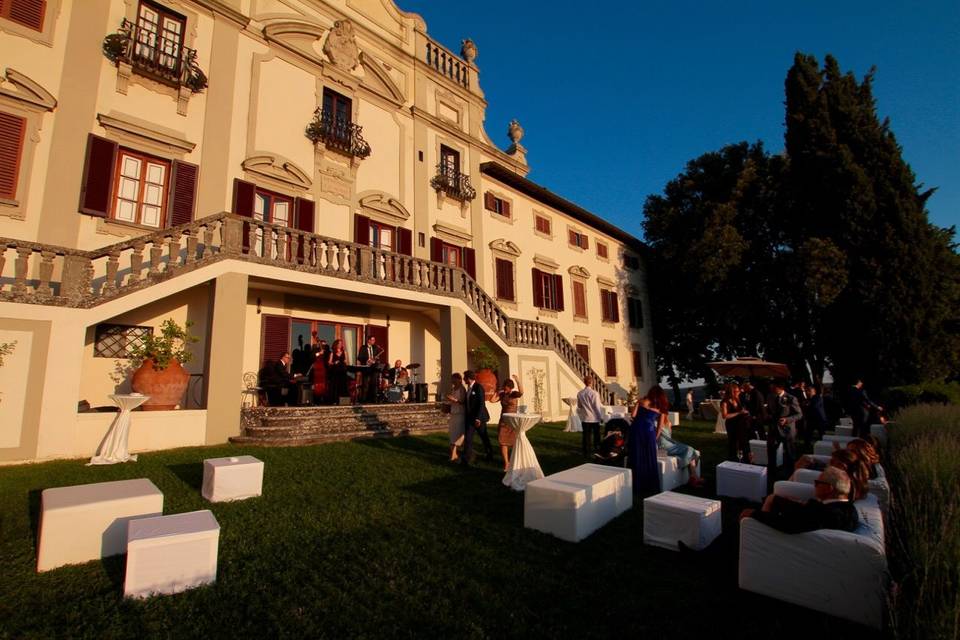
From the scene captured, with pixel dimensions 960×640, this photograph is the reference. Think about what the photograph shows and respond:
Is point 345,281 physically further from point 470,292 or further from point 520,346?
point 520,346

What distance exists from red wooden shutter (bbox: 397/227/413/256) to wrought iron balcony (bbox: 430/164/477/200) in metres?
2.46

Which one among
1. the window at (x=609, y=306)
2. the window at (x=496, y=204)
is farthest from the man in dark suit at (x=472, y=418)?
the window at (x=609, y=306)

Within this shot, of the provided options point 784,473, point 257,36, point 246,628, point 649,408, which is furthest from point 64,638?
point 257,36

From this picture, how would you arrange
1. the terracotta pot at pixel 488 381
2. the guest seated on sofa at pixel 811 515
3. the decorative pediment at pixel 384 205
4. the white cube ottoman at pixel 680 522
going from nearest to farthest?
1. the guest seated on sofa at pixel 811 515
2. the white cube ottoman at pixel 680 522
3. the terracotta pot at pixel 488 381
4. the decorative pediment at pixel 384 205

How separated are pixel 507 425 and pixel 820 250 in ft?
60.6

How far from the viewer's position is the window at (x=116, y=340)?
988 cm

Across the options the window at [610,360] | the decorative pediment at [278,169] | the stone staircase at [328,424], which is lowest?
A: the stone staircase at [328,424]

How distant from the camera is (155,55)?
10812 mm

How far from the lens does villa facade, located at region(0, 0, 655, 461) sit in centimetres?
850

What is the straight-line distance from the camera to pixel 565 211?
2270cm

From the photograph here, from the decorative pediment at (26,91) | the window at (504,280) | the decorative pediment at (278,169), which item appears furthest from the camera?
the window at (504,280)

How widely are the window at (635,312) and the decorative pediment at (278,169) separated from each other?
1839 cm

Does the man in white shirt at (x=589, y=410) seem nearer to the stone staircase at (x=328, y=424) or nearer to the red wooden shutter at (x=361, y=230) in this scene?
the stone staircase at (x=328, y=424)

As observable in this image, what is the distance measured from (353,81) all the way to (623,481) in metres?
14.5
